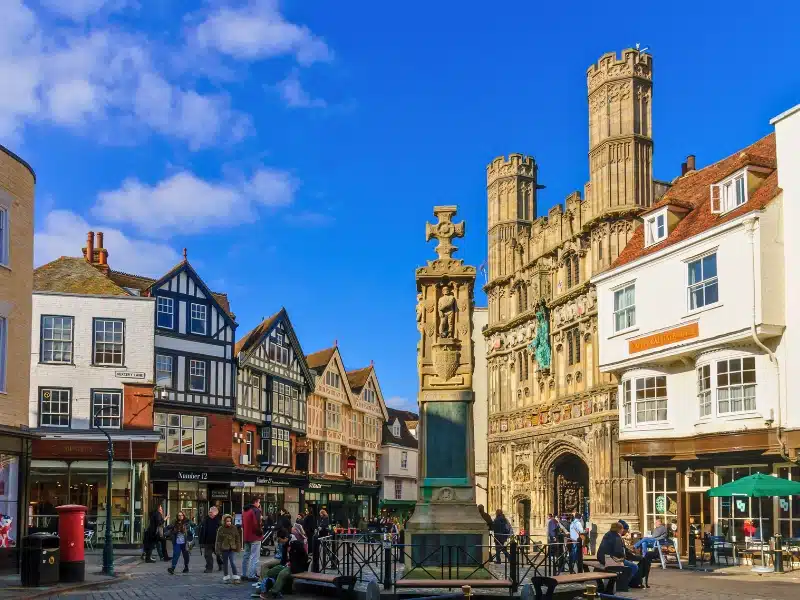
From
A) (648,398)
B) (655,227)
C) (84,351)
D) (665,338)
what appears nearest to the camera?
(665,338)

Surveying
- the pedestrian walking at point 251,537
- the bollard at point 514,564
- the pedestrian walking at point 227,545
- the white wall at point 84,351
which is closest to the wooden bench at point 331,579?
the bollard at point 514,564

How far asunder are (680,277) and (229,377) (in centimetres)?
2675

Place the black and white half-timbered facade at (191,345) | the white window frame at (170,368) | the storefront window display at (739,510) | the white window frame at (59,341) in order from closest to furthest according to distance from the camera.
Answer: the storefront window display at (739,510) → the white window frame at (59,341) → the white window frame at (170,368) → the black and white half-timbered facade at (191,345)

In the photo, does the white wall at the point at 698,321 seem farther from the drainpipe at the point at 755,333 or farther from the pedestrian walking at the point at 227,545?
the pedestrian walking at the point at 227,545

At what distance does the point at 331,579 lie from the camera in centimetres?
1780

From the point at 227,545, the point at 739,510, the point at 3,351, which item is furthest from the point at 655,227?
the point at 3,351

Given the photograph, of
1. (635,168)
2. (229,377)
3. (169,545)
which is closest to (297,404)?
(229,377)

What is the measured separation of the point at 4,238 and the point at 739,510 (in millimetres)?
21325

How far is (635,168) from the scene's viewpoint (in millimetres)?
40562

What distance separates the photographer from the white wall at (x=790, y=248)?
28.4 meters

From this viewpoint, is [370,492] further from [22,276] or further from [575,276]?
[22,276]

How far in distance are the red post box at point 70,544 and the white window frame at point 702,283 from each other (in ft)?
59.5

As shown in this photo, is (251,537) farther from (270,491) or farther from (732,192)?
(270,491)

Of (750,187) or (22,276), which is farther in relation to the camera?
(750,187)
